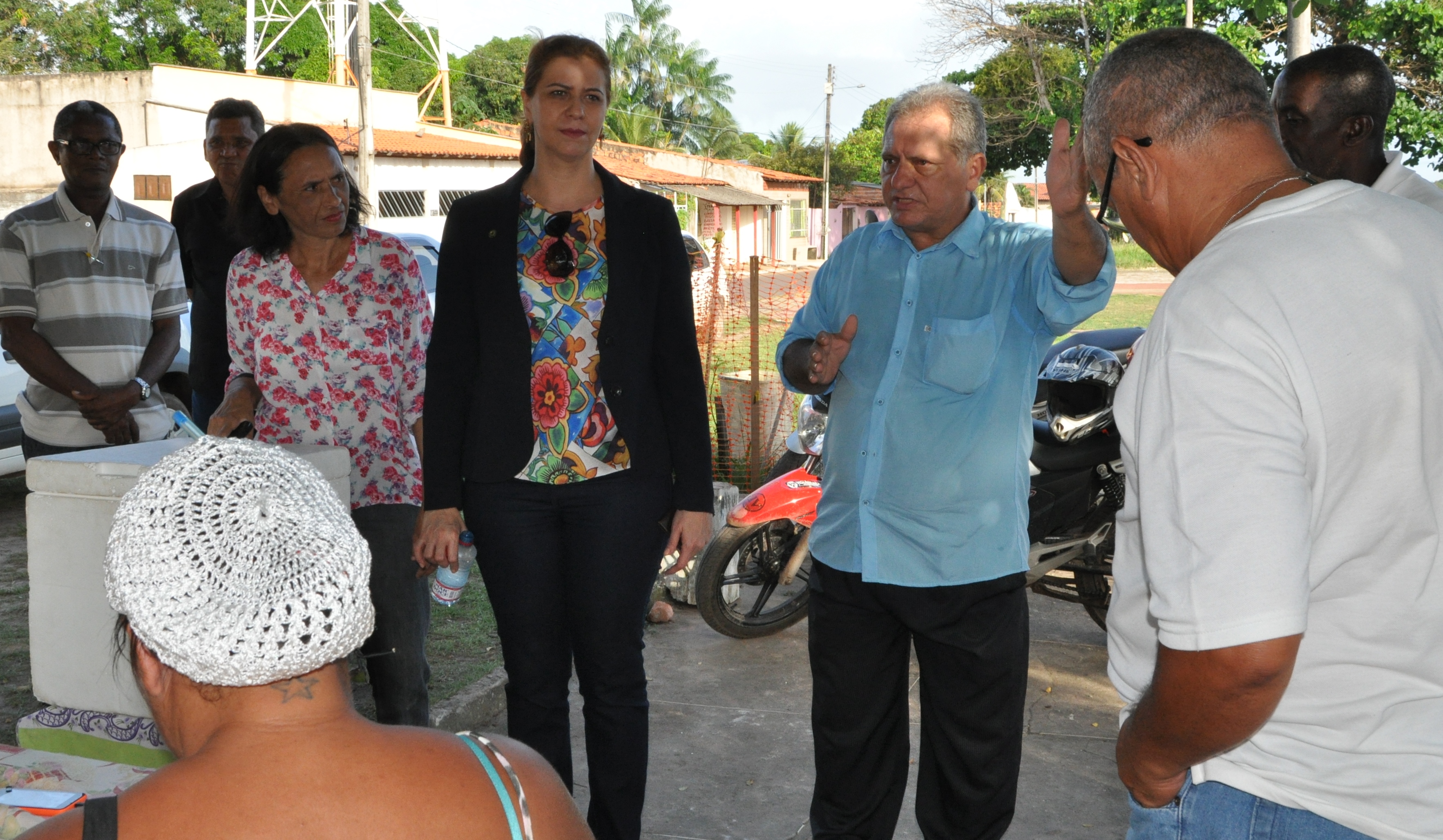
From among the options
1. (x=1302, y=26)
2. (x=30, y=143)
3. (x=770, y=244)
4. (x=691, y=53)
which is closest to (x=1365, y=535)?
(x=1302, y=26)

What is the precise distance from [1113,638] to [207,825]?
1.24 metres

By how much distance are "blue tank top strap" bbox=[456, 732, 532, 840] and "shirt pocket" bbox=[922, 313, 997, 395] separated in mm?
1683

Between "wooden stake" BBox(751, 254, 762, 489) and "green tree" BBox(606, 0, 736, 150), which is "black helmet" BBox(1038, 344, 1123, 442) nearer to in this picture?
"wooden stake" BBox(751, 254, 762, 489)

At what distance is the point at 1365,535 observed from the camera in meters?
1.37

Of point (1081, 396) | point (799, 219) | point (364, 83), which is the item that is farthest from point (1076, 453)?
point (799, 219)

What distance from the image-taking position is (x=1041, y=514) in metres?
4.46

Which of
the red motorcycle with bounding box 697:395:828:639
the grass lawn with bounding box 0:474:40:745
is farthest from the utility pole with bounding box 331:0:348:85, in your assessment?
the red motorcycle with bounding box 697:395:828:639

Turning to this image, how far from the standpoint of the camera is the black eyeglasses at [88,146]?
4.18 m

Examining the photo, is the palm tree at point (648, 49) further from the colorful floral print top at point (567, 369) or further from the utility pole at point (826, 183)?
the colorful floral print top at point (567, 369)

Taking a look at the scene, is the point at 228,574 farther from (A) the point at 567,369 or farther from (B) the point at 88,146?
(B) the point at 88,146

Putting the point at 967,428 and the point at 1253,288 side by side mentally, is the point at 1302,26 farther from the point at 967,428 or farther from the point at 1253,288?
the point at 1253,288

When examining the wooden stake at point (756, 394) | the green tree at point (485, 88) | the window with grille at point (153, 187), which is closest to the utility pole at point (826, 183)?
the green tree at point (485, 88)

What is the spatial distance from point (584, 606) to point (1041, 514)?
A: 2.22 meters

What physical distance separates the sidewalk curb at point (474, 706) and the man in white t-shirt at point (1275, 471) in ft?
10.1
